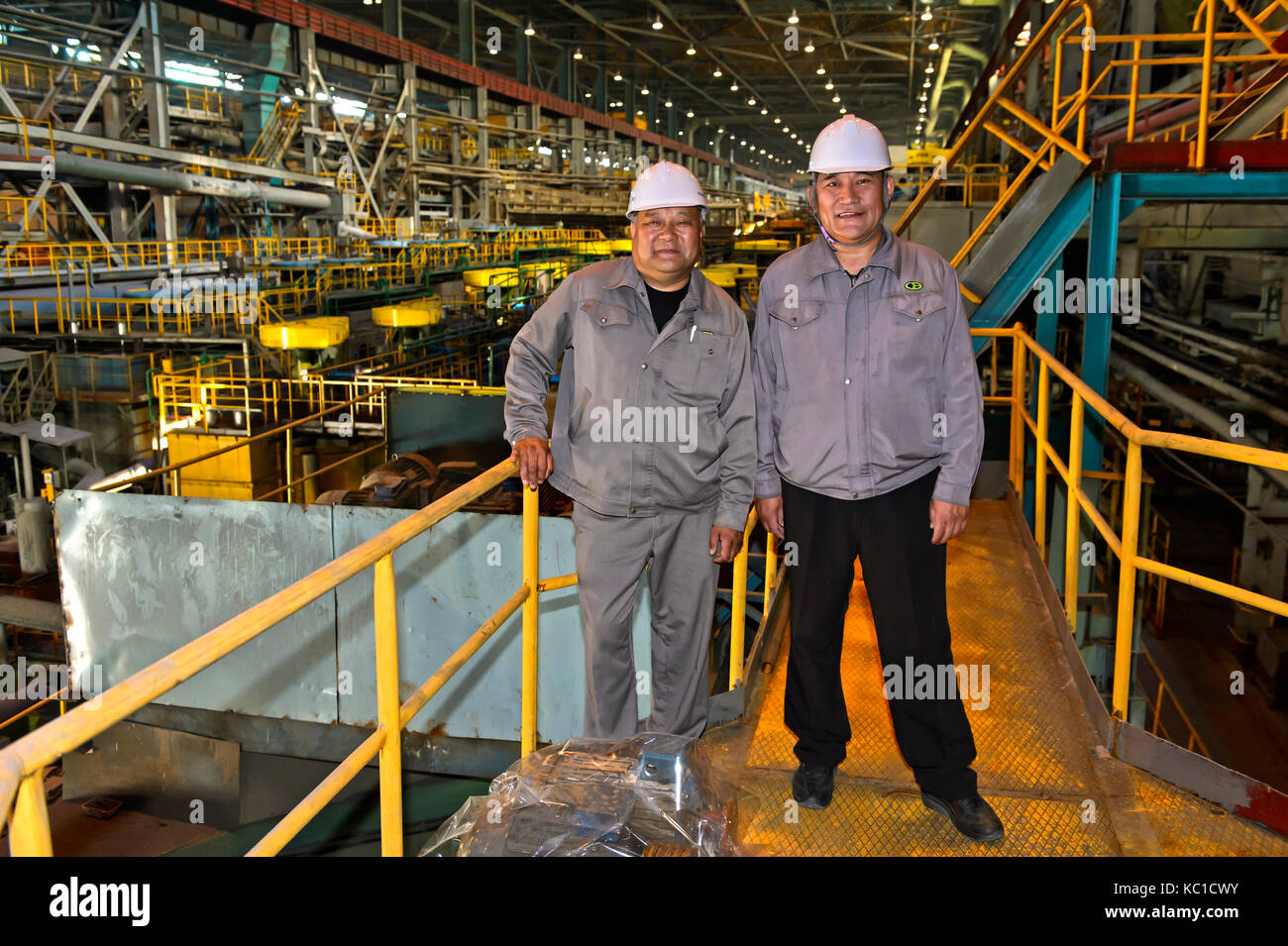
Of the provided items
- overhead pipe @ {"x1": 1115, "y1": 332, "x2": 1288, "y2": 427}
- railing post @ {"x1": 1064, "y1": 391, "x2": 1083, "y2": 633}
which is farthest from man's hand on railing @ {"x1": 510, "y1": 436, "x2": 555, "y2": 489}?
overhead pipe @ {"x1": 1115, "y1": 332, "x2": 1288, "y2": 427}

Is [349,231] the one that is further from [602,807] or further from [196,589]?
[602,807]

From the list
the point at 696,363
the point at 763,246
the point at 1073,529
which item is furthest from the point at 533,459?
the point at 763,246

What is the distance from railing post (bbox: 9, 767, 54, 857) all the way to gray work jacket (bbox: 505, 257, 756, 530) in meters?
1.89

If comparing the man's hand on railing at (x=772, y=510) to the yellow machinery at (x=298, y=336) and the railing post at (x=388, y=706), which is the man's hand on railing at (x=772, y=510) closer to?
the railing post at (x=388, y=706)

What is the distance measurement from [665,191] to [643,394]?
25.2 inches

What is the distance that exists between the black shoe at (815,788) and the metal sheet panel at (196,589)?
12.9 ft

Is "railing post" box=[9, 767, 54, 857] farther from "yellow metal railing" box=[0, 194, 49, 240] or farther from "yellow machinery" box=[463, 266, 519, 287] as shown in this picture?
"yellow metal railing" box=[0, 194, 49, 240]

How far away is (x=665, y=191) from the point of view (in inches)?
116

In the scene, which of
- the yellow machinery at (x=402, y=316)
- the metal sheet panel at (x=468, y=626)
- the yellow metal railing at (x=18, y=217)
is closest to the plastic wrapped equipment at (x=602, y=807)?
the metal sheet panel at (x=468, y=626)

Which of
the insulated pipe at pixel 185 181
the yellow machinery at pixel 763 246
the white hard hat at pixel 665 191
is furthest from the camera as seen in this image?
the yellow machinery at pixel 763 246

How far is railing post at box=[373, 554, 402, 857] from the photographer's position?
235 cm

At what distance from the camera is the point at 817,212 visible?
279 centimetres

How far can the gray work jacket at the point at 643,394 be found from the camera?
3.02 meters
